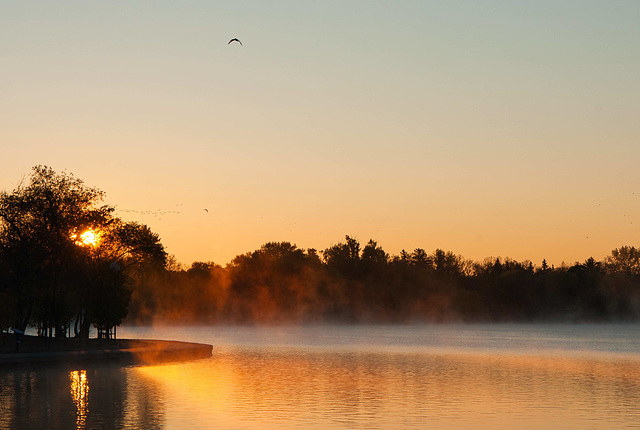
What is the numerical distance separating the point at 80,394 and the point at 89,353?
20.7 m

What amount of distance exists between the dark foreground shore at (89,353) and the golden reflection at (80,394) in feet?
19.3

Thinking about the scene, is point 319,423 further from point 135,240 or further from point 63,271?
point 135,240

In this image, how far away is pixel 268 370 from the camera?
48.2 meters

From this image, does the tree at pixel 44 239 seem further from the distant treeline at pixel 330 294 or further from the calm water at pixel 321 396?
the distant treeline at pixel 330 294

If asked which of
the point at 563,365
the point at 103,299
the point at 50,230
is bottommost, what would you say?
the point at 563,365

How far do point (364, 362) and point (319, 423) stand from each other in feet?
101

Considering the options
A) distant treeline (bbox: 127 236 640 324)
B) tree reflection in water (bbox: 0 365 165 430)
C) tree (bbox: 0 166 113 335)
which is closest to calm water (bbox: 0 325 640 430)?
tree reflection in water (bbox: 0 365 165 430)

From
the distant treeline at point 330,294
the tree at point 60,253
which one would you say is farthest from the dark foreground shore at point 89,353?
the distant treeline at point 330,294

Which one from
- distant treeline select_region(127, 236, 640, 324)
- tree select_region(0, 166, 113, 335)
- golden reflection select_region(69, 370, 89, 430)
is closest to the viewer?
golden reflection select_region(69, 370, 89, 430)

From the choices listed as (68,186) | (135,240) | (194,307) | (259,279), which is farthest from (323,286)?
(68,186)

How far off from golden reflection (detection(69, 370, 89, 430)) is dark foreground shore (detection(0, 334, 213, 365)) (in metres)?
5.88

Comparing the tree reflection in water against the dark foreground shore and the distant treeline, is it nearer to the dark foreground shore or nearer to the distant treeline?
the dark foreground shore

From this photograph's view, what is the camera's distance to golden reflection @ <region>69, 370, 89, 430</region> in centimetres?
2561

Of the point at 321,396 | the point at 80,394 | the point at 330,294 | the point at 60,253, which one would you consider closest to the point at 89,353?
the point at 60,253
